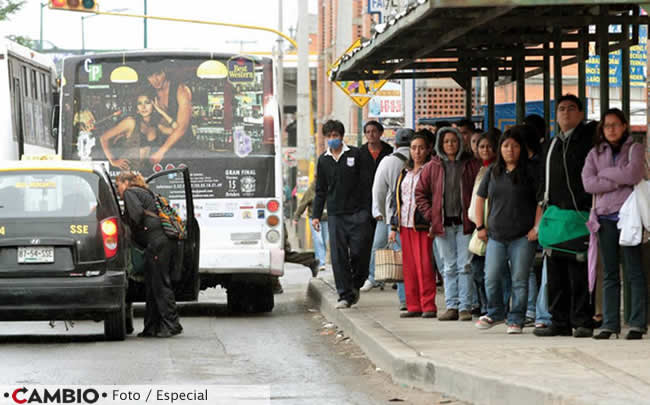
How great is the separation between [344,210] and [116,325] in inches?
120

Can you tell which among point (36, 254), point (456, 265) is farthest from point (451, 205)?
point (36, 254)

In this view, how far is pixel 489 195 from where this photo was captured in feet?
38.5

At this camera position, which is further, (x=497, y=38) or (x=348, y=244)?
(x=348, y=244)

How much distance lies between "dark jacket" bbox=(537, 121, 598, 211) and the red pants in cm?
238

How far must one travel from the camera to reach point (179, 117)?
15.8 m

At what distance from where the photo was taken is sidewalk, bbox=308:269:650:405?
7578 millimetres

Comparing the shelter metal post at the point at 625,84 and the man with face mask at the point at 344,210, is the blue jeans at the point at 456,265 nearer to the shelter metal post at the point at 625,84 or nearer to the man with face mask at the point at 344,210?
the man with face mask at the point at 344,210

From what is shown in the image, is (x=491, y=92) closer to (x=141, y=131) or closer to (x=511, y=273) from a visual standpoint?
(x=141, y=131)

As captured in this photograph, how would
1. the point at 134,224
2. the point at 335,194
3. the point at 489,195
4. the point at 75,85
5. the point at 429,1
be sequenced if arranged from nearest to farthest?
1. the point at 429,1
2. the point at 489,195
3. the point at 134,224
4. the point at 335,194
5. the point at 75,85

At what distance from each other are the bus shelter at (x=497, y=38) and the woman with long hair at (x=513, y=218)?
897mm

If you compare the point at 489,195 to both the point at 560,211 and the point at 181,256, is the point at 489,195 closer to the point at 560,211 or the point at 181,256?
the point at 560,211

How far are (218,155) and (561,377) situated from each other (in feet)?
27.0

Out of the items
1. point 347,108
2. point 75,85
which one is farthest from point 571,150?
point 347,108

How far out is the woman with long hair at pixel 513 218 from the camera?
1144cm
